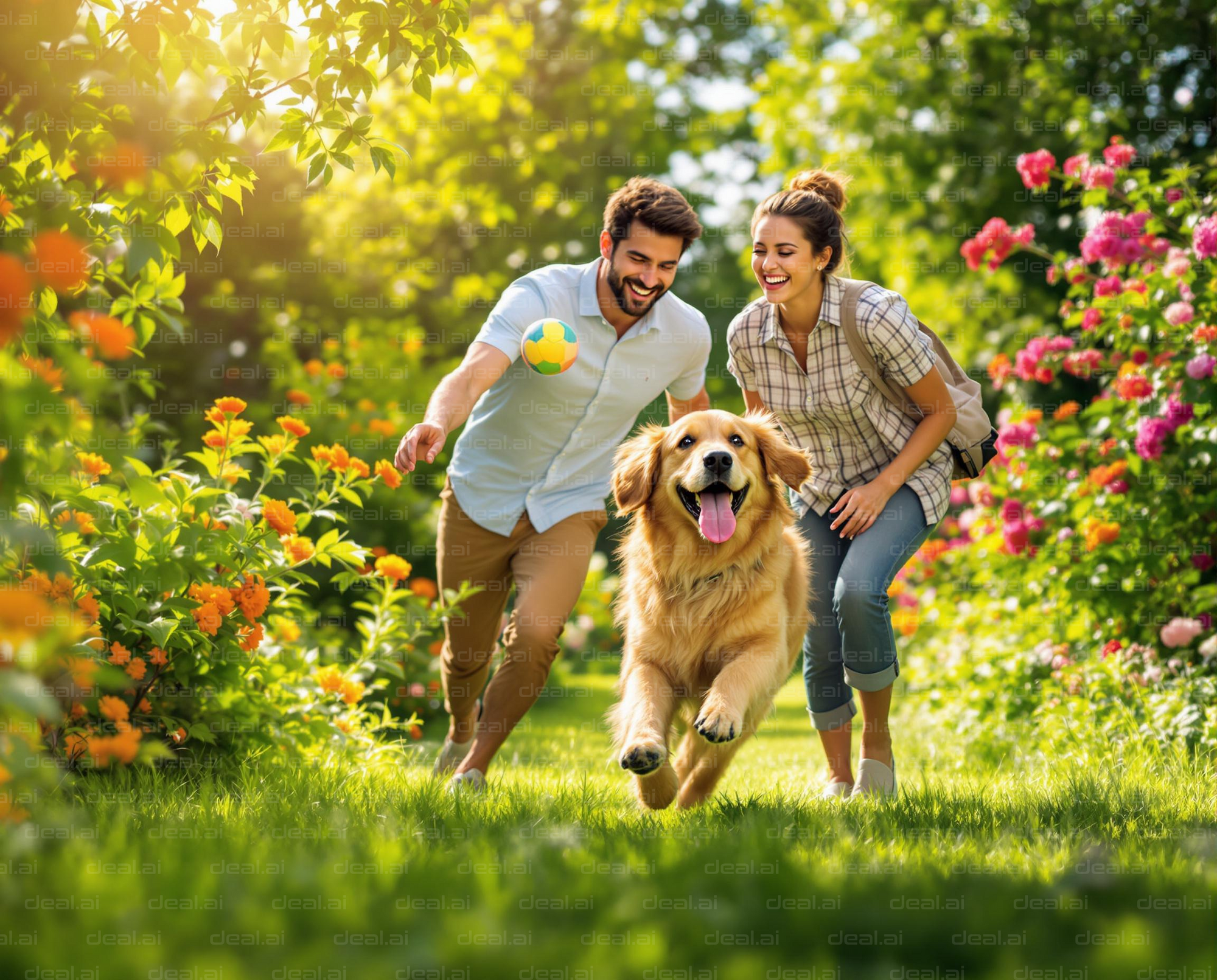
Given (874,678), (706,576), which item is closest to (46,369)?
(706,576)

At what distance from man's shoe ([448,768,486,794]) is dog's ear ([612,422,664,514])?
1.10 metres

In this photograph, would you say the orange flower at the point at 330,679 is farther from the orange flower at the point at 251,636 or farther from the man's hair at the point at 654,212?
the man's hair at the point at 654,212

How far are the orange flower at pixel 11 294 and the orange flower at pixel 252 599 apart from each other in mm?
1922

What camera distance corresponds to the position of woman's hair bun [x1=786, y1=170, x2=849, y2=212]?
13.3ft

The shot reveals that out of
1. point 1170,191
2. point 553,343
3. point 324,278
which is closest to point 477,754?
point 553,343

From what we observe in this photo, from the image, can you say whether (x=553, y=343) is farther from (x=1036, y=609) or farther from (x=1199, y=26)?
(x=1199, y=26)

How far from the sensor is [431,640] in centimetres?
666

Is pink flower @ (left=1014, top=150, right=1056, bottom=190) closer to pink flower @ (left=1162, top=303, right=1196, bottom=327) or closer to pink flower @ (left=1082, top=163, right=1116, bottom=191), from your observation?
pink flower @ (left=1082, top=163, right=1116, bottom=191)

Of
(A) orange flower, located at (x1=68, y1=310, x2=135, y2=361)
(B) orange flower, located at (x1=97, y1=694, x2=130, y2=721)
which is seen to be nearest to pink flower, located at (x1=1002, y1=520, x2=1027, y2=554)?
(B) orange flower, located at (x1=97, y1=694, x2=130, y2=721)

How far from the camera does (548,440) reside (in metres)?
4.11

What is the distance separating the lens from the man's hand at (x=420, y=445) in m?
3.04

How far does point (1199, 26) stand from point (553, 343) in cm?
811

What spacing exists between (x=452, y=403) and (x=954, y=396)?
1.89 meters

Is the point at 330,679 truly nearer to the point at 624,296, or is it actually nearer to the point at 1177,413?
the point at 624,296
